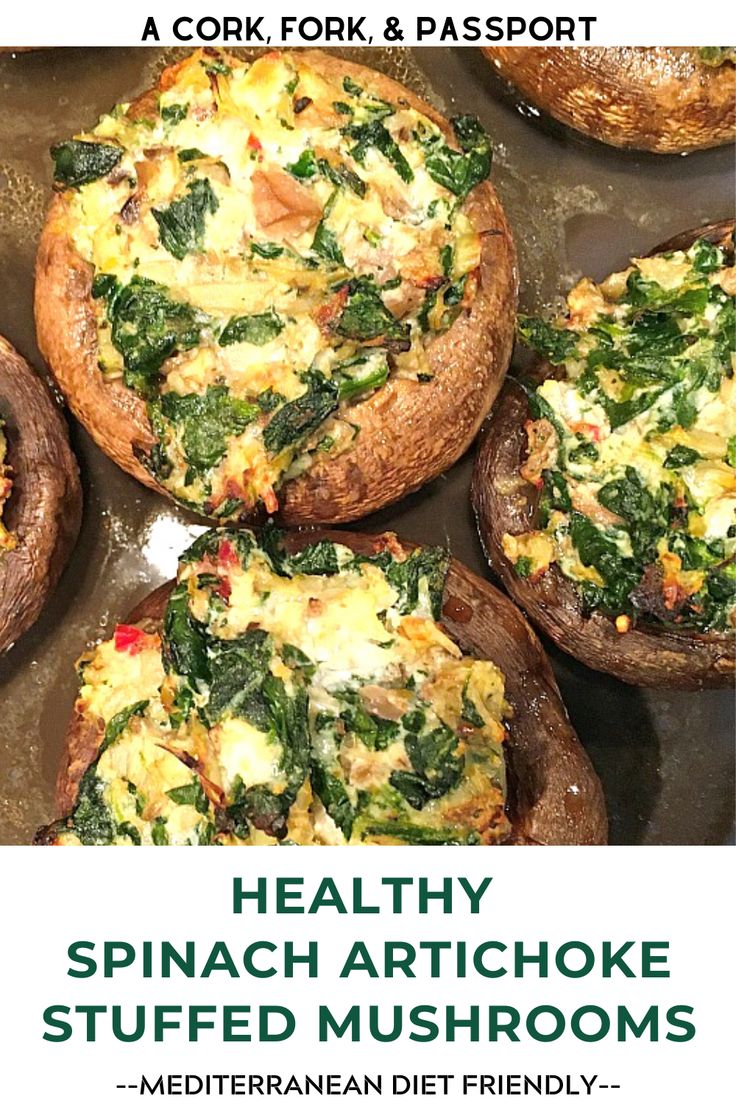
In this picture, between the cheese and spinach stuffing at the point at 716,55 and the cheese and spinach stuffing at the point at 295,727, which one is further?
the cheese and spinach stuffing at the point at 716,55

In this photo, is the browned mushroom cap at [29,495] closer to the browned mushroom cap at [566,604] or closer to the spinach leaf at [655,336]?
the browned mushroom cap at [566,604]

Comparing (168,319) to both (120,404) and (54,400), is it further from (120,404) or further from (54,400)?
(54,400)

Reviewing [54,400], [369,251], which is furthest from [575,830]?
[54,400]

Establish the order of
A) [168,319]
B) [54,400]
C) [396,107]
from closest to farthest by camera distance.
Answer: [168,319]
[396,107]
[54,400]

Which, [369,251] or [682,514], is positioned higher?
[369,251]

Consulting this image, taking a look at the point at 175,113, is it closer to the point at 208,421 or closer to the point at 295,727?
the point at 208,421

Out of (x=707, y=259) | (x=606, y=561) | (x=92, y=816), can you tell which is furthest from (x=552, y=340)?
(x=92, y=816)

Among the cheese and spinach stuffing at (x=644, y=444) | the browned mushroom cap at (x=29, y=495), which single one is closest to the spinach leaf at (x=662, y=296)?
the cheese and spinach stuffing at (x=644, y=444)

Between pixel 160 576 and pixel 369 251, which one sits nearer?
pixel 369 251
